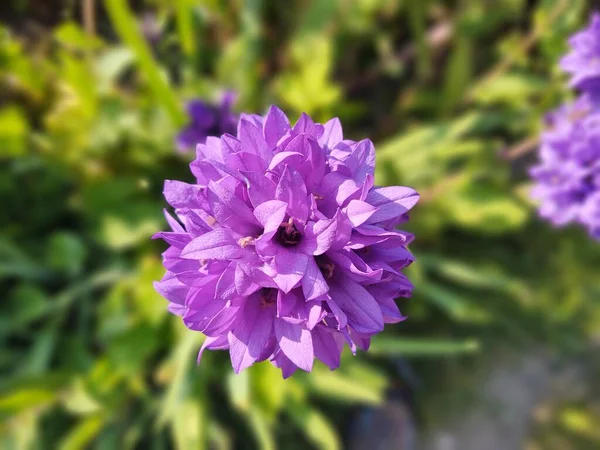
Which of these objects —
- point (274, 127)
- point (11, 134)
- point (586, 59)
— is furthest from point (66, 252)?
point (586, 59)

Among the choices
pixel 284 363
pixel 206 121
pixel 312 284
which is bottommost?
pixel 284 363

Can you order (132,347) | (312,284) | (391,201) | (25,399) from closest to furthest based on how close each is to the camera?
(312,284) < (391,201) < (25,399) < (132,347)

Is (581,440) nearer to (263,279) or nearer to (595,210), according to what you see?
(595,210)

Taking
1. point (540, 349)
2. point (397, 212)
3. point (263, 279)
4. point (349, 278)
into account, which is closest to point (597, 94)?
point (397, 212)

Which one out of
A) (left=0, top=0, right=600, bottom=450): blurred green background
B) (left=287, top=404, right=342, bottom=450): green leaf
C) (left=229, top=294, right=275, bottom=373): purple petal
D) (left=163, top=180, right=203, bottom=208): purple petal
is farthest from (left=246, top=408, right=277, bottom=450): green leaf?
(left=163, top=180, right=203, bottom=208): purple petal

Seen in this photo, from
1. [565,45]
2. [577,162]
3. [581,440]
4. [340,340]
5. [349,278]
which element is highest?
[565,45]

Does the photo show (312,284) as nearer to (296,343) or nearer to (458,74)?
(296,343)
